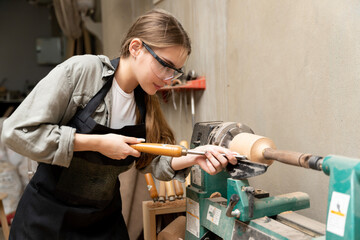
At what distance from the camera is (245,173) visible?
3.89 feet

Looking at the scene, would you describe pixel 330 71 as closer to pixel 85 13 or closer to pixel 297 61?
pixel 297 61

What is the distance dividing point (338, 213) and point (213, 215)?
0.60 meters

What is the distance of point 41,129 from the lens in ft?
3.53

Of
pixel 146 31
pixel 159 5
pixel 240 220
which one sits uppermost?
pixel 159 5

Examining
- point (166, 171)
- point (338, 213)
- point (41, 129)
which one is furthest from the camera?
point (166, 171)

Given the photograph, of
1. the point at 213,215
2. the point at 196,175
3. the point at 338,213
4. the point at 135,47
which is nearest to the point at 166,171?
the point at 196,175

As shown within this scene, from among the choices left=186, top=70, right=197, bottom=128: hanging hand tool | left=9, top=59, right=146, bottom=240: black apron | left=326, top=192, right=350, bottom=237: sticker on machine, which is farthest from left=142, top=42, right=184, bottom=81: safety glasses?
left=186, top=70, right=197, bottom=128: hanging hand tool

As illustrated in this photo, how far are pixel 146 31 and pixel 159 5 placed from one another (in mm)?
2143

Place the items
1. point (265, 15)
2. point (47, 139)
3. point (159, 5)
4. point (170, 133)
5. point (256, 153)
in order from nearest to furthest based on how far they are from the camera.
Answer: point (47, 139) < point (256, 153) < point (170, 133) < point (265, 15) < point (159, 5)

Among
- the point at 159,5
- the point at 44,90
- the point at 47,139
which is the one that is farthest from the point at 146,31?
the point at 159,5

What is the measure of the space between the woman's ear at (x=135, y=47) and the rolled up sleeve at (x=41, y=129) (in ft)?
0.97

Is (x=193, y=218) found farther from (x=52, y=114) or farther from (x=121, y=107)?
(x=52, y=114)

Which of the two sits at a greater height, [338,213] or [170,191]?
[338,213]

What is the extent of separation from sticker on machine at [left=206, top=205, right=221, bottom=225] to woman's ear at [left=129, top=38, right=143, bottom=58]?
0.68 meters
